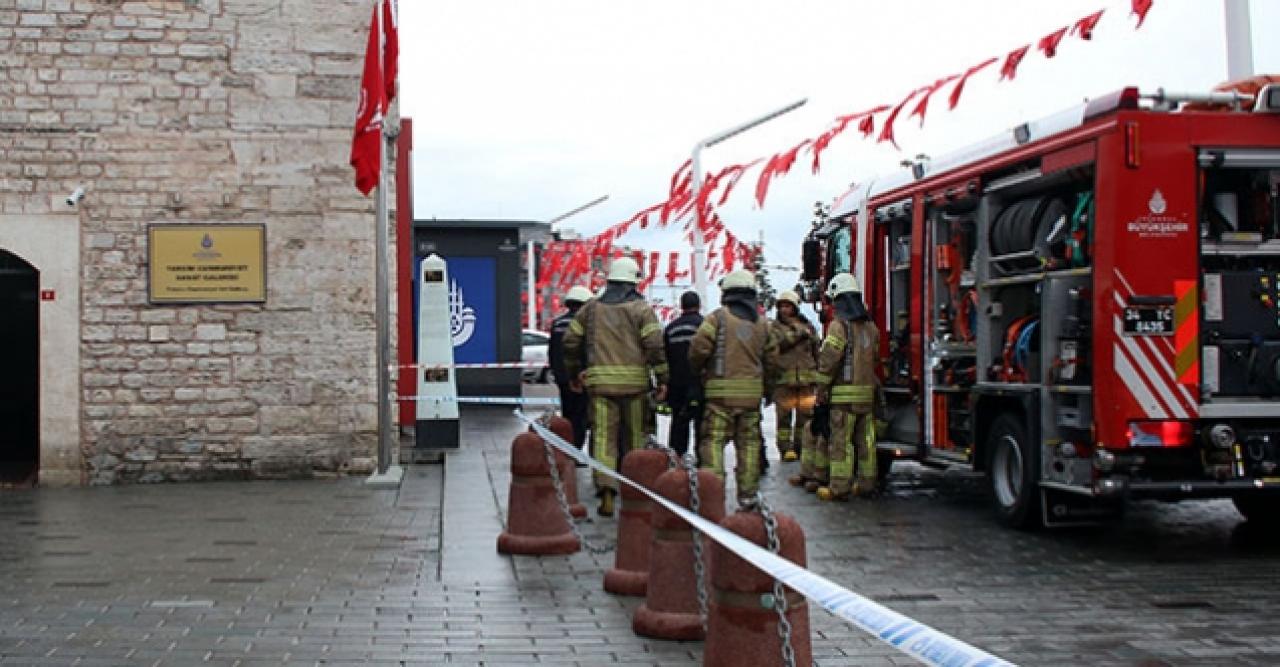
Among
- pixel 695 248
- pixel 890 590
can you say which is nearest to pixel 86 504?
pixel 890 590

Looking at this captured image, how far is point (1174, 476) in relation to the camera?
30.8ft

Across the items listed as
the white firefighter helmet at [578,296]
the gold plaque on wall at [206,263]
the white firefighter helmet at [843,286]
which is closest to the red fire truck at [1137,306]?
the white firefighter helmet at [843,286]

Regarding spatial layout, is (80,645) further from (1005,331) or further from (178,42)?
(178,42)

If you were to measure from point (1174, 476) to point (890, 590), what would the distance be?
7.81 ft

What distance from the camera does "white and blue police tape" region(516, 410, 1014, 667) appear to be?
12.1ft

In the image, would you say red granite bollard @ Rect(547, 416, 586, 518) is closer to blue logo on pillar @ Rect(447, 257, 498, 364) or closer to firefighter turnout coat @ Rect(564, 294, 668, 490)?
firefighter turnout coat @ Rect(564, 294, 668, 490)

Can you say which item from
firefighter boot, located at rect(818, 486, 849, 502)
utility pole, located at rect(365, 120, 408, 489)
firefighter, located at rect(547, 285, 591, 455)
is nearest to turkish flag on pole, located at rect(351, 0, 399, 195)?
utility pole, located at rect(365, 120, 408, 489)

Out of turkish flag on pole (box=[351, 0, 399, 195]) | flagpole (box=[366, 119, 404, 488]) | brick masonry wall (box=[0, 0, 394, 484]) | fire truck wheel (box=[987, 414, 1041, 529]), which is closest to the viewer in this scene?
fire truck wheel (box=[987, 414, 1041, 529])

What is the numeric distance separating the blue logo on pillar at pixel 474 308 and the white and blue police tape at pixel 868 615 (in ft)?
64.8

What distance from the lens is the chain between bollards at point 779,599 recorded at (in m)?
5.19

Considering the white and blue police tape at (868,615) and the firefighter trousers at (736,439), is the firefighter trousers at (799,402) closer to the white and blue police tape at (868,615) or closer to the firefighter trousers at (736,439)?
the firefighter trousers at (736,439)

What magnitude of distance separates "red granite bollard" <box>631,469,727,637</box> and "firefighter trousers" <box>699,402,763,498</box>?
455 cm

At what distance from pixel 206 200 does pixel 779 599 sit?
10.4 m

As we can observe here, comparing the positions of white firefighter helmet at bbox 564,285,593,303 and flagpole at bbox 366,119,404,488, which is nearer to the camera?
flagpole at bbox 366,119,404,488
